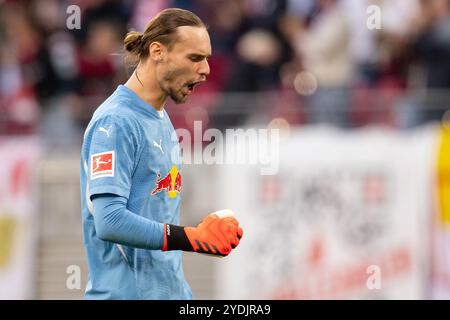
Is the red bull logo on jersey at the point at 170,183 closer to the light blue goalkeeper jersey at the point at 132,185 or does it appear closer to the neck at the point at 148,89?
the light blue goalkeeper jersey at the point at 132,185

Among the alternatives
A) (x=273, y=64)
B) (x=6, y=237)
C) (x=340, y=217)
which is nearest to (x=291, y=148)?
(x=340, y=217)

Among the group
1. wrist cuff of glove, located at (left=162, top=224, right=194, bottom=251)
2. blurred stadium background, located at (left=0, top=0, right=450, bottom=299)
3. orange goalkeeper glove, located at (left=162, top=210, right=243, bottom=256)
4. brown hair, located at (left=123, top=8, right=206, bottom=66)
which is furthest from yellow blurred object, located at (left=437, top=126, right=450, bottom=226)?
wrist cuff of glove, located at (left=162, top=224, right=194, bottom=251)

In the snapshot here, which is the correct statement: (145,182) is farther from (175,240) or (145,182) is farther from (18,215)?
(18,215)

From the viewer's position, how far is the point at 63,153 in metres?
12.1

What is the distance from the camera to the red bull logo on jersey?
5750 millimetres

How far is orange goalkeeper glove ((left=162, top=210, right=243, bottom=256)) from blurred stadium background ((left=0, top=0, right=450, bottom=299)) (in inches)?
185

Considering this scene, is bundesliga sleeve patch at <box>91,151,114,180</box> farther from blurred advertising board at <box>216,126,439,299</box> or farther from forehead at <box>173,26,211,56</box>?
blurred advertising board at <box>216,126,439,299</box>

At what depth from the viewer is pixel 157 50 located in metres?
5.84

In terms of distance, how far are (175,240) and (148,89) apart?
0.86 meters

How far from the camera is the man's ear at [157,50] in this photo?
5.83 metres

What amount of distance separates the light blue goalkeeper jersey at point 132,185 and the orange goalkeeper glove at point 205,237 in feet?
0.94

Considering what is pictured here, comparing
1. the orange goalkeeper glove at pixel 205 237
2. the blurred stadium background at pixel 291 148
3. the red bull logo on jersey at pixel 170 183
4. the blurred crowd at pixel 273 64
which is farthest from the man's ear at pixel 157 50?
the blurred crowd at pixel 273 64
